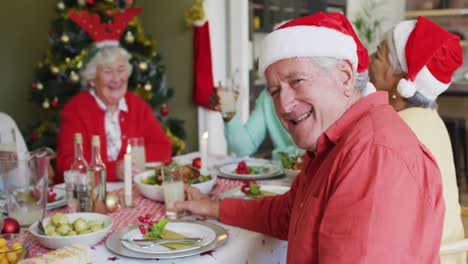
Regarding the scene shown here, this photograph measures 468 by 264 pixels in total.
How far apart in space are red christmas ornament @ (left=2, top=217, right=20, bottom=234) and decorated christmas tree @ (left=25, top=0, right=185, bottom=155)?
250cm

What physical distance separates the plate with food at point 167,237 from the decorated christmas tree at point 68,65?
2633 mm

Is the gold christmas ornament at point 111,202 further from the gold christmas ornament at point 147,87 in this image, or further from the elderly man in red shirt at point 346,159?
the gold christmas ornament at point 147,87

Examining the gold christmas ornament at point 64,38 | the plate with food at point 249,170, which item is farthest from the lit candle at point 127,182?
the gold christmas ornament at point 64,38

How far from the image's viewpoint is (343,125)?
3.70 ft

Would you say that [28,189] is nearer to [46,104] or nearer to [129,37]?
[46,104]

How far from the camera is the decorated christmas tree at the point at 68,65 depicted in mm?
3867

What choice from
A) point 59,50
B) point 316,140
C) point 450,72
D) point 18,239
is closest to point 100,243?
point 18,239

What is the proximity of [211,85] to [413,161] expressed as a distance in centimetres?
347

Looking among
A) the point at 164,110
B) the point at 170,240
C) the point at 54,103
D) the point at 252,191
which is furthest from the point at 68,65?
the point at 170,240

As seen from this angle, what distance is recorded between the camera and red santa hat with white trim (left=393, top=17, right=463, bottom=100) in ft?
5.78

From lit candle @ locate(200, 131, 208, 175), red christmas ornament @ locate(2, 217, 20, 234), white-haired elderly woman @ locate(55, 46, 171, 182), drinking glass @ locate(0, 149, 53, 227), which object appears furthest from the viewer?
white-haired elderly woman @ locate(55, 46, 171, 182)

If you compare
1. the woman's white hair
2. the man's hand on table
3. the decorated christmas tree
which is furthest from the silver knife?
the decorated christmas tree

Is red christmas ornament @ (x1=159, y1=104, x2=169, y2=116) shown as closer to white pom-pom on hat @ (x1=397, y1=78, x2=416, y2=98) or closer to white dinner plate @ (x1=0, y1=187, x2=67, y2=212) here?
white dinner plate @ (x1=0, y1=187, x2=67, y2=212)

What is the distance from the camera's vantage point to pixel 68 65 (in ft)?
12.7
